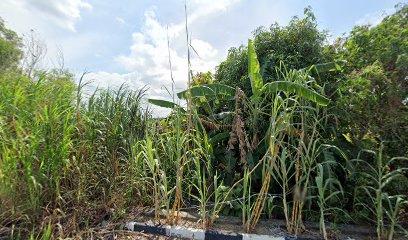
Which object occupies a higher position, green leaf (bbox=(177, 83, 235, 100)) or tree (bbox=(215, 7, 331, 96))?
tree (bbox=(215, 7, 331, 96))

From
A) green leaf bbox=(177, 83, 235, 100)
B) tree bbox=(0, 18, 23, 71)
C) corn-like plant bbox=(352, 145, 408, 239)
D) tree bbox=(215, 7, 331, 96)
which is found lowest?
corn-like plant bbox=(352, 145, 408, 239)

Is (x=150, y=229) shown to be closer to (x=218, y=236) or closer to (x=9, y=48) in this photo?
(x=218, y=236)

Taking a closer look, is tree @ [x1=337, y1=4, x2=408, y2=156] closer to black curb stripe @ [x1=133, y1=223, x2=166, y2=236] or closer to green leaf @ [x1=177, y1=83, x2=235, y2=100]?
green leaf @ [x1=177, y1=83, x2=235, y2=100]

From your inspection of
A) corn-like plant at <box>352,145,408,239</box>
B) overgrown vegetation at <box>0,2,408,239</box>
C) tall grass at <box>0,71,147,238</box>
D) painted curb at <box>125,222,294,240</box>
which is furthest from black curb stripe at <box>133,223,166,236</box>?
corn-like plant at <box>352,145,408,239</box>

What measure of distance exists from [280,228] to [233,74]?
2.82m

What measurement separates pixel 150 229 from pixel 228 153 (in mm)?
1439

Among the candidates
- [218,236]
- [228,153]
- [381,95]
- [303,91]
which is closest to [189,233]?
[218,236]

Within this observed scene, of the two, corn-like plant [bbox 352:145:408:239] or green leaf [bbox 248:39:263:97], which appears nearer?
corn-like plant [bbox 352:145:408:239]

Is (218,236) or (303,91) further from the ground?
(303,91)

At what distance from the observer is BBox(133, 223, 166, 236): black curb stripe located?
8.13 feet

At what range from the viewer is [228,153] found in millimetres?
3342

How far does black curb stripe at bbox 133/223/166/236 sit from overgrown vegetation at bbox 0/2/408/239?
0.44 feet

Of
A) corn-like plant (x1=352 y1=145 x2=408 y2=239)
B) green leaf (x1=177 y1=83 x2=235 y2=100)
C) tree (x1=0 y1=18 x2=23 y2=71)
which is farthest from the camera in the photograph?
tree (x1=0 y1=18 x2=23 y2=71)

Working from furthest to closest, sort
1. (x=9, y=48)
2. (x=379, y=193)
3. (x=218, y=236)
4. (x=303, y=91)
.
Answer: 1. (x=9, y=48)
2. (x=303, y=91)
3. (x=218, y=236)
4. (x=379, y=193)
